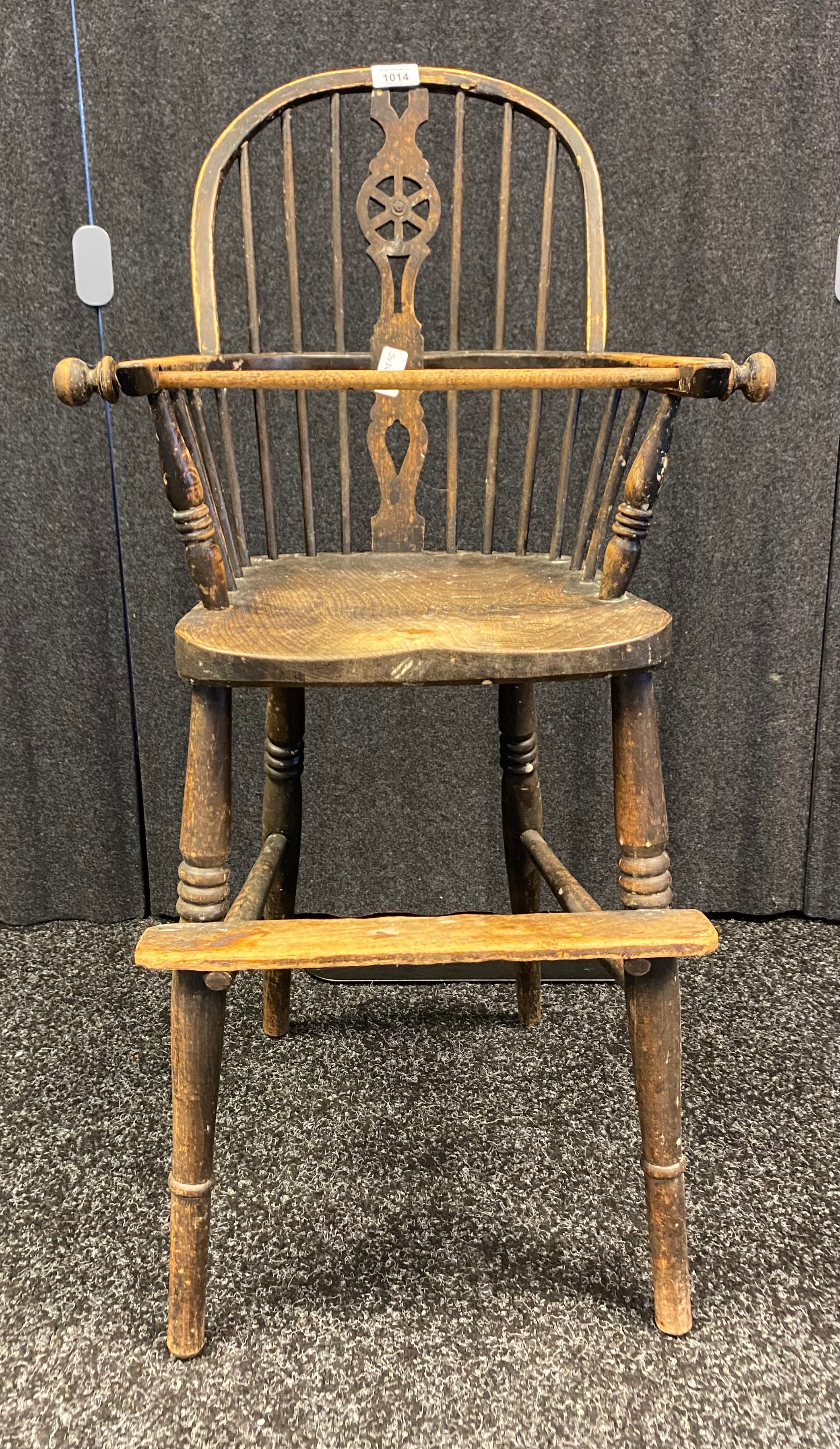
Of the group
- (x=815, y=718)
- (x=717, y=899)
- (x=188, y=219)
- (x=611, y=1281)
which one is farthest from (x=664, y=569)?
(x=611, y=1281)

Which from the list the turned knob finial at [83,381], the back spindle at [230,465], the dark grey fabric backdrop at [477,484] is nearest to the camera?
the turned knob finial at [83,381]

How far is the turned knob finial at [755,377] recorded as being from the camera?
0.73 m

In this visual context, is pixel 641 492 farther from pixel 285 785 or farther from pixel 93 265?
pixel 93 265

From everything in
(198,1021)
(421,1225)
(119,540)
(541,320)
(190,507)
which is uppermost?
(541,320)

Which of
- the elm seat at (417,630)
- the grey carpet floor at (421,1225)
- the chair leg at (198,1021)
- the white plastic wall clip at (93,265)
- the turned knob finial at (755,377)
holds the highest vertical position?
the white plastic wall clip at (93,265)

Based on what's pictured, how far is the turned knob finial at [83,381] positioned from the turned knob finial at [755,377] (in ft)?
1.38

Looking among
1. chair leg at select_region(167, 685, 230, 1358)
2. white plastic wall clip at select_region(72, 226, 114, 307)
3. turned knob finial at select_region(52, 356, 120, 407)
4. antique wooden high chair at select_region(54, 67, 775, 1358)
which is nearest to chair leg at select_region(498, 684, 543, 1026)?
antique wooden high chair at select_region(54, 67, 775, 1358)

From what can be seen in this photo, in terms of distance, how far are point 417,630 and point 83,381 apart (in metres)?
0.28

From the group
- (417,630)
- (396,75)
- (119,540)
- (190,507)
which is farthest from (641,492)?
(119,540)

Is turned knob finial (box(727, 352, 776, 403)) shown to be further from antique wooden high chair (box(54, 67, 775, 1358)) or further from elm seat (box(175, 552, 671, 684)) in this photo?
elm seat (box(175, 552, 671, 684))

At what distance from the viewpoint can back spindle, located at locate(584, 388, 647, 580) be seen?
2.61 feet

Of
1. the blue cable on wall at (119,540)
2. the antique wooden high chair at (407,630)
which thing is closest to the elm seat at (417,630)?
the antique wooden high chair at (407,630)

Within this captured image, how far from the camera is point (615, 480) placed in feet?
2.73

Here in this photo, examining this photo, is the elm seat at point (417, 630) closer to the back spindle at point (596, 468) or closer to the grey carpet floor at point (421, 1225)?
the back spindle at point (596, 468)
